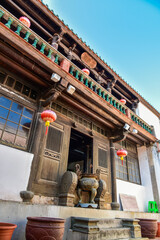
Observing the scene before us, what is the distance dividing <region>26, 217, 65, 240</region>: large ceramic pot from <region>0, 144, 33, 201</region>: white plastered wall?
1.41 metres

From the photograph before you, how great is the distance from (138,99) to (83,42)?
17.8 feet

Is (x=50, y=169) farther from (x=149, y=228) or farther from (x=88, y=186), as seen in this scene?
(x=149, y=228)

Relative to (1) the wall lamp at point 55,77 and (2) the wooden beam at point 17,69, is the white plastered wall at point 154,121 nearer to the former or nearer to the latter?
(1) the wall lamp at point 55,77

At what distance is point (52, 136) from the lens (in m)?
5.44

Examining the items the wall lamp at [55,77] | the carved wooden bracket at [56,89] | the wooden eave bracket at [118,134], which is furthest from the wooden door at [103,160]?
the wall lamp at [55,77]

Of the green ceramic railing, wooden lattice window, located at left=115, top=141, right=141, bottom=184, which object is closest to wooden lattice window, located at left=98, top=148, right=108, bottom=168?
wooden lattice window, located at left=115, top=141, right=141, bottom=184

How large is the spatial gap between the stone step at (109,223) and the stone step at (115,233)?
9.6 inches

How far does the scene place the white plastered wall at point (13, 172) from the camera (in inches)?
154

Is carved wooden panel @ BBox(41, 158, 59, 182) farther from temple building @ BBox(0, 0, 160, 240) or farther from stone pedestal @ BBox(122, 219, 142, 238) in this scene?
stone pedestal @ BBox(122, 219, 142, 238)

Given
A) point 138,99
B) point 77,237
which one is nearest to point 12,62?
point 77,237

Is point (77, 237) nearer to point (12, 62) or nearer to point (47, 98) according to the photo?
point (47, 98)

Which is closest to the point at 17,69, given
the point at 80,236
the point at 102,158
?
the point at 80,236

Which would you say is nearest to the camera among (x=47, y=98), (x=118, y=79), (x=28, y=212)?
(x=28, y=212)

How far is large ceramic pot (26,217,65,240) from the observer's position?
2.66 m
